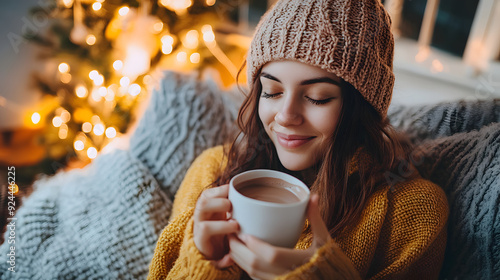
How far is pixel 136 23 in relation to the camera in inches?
78.8

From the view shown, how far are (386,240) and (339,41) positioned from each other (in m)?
0.44

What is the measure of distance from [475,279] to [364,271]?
0.26 meters

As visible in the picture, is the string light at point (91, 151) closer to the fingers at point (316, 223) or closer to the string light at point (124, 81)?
the string light at point (124, 81)

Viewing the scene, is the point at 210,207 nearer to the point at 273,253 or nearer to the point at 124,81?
the point at 273,253

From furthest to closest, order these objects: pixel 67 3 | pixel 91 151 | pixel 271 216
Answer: pixel 91 151
pixel 67 3
pixel 271 216

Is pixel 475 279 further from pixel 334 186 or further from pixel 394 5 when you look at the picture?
pixel 394 5

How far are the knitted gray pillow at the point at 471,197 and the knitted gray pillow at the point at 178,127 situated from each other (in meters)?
0.63

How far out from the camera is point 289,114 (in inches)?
28.6

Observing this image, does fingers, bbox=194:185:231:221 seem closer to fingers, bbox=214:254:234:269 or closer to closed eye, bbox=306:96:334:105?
fingers, bbox=214:254:234:269

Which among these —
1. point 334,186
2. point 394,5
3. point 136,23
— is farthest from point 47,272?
point 394,5

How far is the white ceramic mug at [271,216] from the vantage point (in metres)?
0.51

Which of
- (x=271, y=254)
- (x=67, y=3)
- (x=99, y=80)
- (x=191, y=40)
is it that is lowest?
(x=99, y=80)

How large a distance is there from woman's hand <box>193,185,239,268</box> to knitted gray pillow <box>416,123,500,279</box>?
53cm

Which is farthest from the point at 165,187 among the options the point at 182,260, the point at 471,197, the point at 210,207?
the point at 471,197
